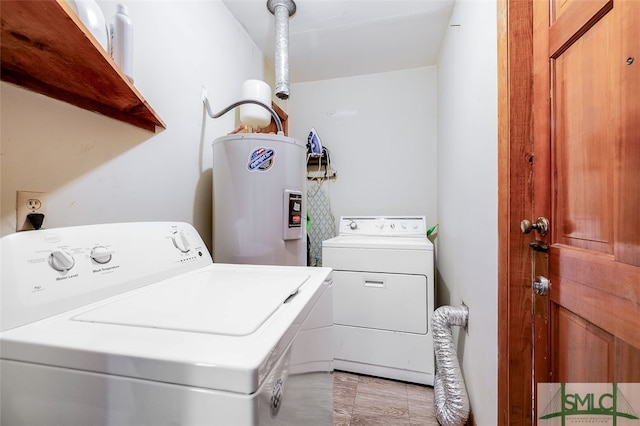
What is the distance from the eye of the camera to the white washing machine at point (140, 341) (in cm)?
38

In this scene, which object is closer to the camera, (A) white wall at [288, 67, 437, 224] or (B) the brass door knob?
(B) the brass door knob

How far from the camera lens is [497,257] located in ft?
3.27

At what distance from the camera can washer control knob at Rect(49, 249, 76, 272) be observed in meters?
0.61

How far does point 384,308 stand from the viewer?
175 centimetres

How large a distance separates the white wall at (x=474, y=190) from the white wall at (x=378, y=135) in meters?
0.52

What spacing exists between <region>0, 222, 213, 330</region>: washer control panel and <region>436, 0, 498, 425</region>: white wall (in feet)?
4.00

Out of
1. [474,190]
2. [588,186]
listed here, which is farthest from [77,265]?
[474,190]

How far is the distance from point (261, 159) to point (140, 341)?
0.93 meters

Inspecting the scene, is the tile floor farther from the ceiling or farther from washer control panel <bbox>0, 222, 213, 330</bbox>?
the ceiling

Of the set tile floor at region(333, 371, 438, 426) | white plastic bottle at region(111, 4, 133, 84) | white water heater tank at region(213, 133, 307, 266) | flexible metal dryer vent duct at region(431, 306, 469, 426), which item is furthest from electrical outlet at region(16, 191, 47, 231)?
flexible metal dryer vent duct at region(431, 306, 469, 426)

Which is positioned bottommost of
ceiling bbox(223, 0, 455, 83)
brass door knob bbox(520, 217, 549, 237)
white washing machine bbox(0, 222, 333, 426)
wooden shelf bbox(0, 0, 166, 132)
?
white washing machine bbox(0, 222, 333, 426)

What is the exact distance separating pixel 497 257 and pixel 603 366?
0.40 m

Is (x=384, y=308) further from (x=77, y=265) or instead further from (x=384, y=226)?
(x=77, y=265)

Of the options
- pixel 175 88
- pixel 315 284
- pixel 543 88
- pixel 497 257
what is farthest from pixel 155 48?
pixel 497 257
